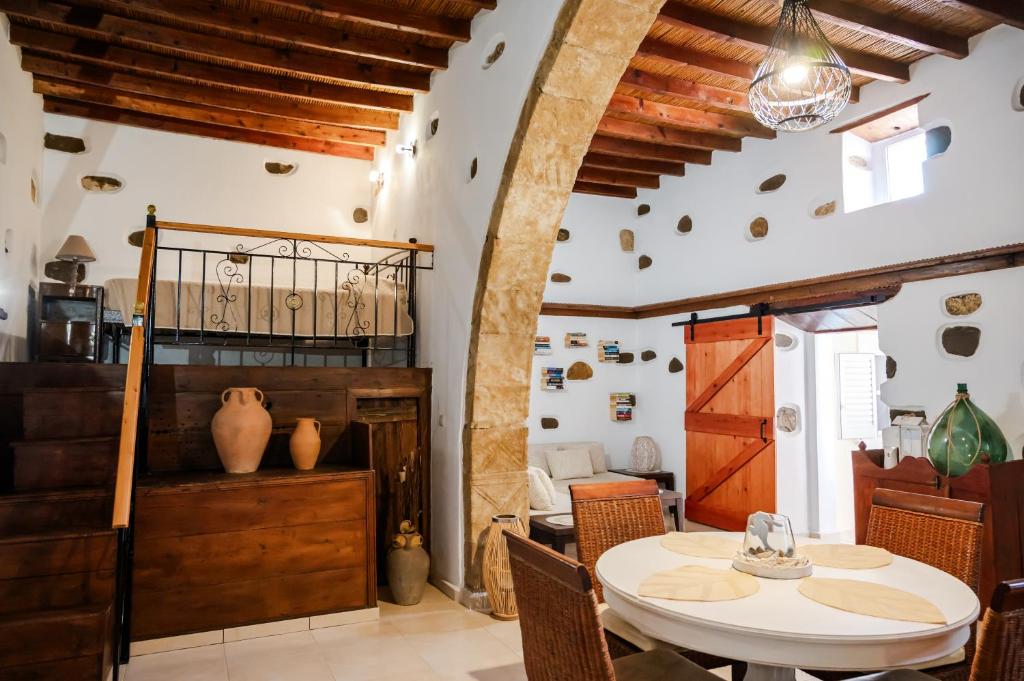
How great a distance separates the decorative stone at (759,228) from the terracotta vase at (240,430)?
450cm

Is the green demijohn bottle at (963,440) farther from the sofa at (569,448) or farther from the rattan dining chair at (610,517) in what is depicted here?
the sofa at (569,448)

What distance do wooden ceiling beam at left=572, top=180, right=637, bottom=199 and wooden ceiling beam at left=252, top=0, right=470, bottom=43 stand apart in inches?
121

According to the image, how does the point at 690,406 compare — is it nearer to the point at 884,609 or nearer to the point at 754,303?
the point at 754,303

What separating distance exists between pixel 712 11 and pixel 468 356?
8.62ft

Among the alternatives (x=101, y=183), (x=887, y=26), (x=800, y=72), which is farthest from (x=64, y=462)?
(x=887, y=26)

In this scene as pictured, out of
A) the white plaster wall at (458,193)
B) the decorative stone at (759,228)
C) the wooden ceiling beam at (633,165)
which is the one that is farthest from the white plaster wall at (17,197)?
the decorative stone at (759,228)

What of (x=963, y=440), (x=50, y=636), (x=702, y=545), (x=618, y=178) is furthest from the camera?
(x=618, y=178)

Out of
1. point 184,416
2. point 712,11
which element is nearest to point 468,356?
point 184,416

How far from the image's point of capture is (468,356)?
4.21 meters

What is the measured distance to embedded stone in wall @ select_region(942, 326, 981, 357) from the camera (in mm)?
4441

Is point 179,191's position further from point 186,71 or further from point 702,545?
point 702,545

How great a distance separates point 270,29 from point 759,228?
4302 mm

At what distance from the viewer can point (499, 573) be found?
13.1ft

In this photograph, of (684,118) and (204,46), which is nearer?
(204,46)
